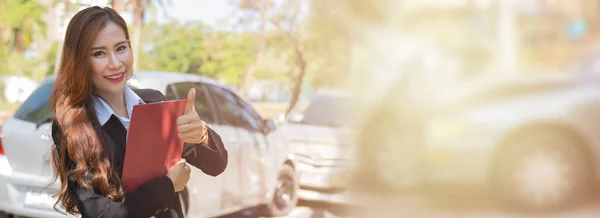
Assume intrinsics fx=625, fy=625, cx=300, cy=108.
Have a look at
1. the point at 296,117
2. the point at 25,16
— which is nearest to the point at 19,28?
the point at 25,16

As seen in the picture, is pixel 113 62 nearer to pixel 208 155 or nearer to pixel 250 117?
pixel 208 155

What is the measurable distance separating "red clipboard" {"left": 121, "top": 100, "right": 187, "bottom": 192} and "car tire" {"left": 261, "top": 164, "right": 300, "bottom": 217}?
180cm

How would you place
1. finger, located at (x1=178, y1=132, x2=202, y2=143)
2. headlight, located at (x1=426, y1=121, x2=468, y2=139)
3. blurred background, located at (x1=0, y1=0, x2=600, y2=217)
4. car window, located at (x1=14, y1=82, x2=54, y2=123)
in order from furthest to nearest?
car window, located at (x1=14, y1=82, x2=54, y2=123) → headlight, located at (x1=426, y1=121, x2=468, y2=139) → blurred background, located at (x1=0, y1=0, x2=600, y2=217) → finger, located at (x1=178, y1=132, x2=202, y2=143)

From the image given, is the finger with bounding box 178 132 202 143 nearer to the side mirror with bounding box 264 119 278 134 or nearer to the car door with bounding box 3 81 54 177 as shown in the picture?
the side mirror with bounding box 264 119 278 134

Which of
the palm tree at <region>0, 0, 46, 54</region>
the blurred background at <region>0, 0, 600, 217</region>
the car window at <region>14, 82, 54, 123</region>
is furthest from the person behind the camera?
the palm tree at <region>0, 0, 46, 54</region>

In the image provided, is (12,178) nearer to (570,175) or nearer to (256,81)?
(256,81)

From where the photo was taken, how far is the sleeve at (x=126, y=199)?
1.18 meters

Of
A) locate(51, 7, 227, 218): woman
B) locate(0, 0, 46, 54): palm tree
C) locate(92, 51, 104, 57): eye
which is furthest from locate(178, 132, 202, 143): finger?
locate(0, 0, 46, 54): palm tree

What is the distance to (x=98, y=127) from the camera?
125cm

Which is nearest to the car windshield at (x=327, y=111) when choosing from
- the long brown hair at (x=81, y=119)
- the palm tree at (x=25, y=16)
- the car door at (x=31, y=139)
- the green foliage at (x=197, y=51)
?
the green foliage at (x=197, y=51)

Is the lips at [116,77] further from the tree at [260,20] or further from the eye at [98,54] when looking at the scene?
the tree at [260,20]

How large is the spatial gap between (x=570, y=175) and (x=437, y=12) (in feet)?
3.36

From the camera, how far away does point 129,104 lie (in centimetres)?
137

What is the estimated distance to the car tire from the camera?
3.10 m
